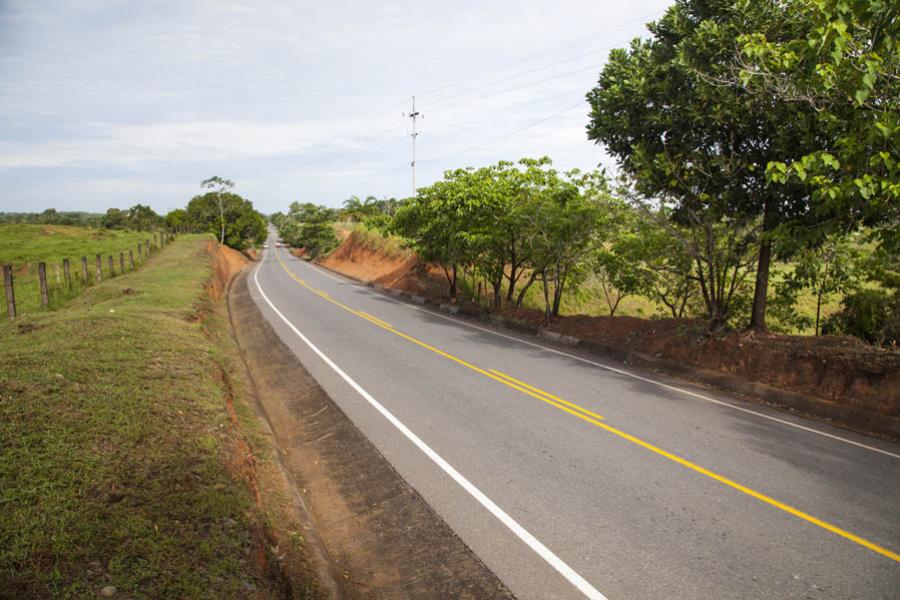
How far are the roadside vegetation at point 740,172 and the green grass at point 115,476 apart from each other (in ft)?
27.3

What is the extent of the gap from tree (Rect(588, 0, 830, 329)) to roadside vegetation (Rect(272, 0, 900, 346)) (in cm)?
4

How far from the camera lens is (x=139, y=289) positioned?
18266mm

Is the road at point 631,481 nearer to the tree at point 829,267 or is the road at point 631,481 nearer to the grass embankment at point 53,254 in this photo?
the tree at point 829,267

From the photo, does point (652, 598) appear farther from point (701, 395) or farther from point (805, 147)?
point (805, 147)

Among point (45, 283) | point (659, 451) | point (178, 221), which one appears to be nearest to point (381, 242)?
point (45, 283)

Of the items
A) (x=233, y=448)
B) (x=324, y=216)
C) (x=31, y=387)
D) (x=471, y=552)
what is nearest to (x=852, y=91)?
(x=471, y=552)

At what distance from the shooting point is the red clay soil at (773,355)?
8844mm

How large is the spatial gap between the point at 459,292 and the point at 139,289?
65.5ft

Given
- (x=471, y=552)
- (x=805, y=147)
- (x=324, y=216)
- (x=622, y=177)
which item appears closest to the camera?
(x=471, y=552)

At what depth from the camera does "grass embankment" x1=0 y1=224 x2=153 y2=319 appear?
64.1 ft

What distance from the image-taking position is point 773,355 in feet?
34.4

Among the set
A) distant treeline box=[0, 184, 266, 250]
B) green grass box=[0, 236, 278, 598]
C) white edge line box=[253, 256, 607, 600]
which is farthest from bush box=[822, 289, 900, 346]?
distant treeline box=[0, 184, 266, 250]

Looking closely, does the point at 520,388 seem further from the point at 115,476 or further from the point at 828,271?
the point at 828,271

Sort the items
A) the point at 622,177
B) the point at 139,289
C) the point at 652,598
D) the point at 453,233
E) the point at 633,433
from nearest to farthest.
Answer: the point at 652,598 < the point at 633,433 < the point at 622,177 < the point at 139,289 < the point at 453,233
